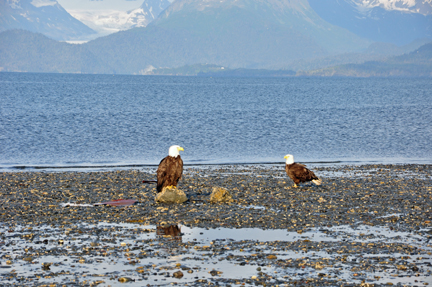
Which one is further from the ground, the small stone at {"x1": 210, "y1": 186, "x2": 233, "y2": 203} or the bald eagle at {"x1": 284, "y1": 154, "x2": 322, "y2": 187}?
the bald eagle at {"x1": 284, "y1": 154, "x2": 322, "y2": 187}

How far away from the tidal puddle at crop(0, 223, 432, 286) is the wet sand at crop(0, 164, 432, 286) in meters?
0.02

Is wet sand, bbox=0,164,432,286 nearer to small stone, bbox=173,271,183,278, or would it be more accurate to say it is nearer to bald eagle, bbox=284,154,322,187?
small stone, bbox=173,271,183,278

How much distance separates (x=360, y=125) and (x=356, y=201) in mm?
44634

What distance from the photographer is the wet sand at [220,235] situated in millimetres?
10805

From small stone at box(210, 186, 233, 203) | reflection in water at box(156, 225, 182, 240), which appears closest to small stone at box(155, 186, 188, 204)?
small stone at box(210, 186, 233, 203)

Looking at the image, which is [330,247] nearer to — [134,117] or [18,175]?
[18,175]

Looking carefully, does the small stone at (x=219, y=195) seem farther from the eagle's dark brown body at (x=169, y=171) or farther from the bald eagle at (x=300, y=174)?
the bald eagle at (x=300, y=174)

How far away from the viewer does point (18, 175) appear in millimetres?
25812

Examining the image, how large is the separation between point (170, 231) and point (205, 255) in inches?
95.1

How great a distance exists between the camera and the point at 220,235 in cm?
1402

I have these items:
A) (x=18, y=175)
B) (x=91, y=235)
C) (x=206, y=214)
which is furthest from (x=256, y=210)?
(x=18, y=175)

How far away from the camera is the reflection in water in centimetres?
1394

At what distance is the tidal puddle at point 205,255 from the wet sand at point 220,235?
0.08ft

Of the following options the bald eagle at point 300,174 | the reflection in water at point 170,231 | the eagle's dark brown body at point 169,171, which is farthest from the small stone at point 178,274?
the bald eagle at point 300,174
